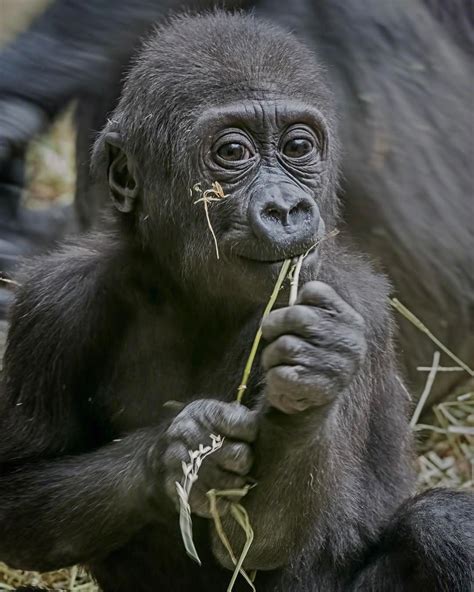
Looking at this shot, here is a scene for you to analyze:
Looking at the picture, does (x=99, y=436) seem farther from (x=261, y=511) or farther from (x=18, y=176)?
(x=18, y=176)

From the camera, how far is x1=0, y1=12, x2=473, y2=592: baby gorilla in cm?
380

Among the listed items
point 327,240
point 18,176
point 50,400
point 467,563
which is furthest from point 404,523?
point 18,176

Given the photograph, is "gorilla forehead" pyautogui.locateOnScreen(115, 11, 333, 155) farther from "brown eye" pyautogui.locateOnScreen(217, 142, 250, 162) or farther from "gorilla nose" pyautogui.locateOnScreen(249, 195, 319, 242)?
"gorilla nose" pyautogui.locateOnScreen(249, 195, 319, 242)


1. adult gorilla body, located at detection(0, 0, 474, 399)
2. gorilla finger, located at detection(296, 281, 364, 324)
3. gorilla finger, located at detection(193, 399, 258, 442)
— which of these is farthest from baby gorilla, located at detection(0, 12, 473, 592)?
adult gorilla body, located at detection(0, 0, 474, 399)

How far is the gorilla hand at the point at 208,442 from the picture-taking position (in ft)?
12.1

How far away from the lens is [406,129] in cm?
603

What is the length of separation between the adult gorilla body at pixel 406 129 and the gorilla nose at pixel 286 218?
223 centimetres

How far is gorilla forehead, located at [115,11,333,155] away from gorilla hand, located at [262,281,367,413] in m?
0.90

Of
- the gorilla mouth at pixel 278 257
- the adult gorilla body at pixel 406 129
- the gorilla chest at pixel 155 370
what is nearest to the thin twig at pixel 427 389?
the adult gorilla body at pixel 406 129

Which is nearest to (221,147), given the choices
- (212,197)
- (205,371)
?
(212,197)

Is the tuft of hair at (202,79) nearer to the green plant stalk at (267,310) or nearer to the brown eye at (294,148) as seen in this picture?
the brown eye at (294,148)

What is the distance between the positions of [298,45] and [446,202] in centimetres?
191

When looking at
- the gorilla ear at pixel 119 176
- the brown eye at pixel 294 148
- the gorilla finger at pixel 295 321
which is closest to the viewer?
the gorilla finger at pixel 295 321

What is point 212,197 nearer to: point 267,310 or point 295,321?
point 267,310
